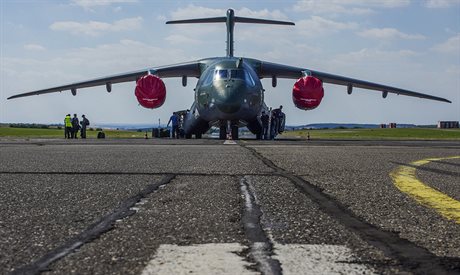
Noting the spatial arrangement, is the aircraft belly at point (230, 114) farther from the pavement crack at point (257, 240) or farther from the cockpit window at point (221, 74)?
the pavement crack at point (257, 240)

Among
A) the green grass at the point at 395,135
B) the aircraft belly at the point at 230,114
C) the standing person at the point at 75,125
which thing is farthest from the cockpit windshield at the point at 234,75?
the green grass at the point at 395,135

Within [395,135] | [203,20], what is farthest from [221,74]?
[395,135]

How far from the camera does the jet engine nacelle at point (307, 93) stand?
23953mm

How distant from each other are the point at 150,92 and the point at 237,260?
71.7 ft

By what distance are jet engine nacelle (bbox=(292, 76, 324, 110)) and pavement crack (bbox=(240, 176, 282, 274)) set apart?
1983 centimetres

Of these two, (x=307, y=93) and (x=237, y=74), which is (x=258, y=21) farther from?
(x=237, y=74)

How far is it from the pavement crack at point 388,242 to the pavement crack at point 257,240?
46 centimetres

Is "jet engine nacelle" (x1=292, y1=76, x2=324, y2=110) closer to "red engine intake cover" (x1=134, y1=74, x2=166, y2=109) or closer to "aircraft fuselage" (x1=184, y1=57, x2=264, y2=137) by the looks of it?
"aircraft fuselage" (x1=184, y1=57, x2=264, y2=137)

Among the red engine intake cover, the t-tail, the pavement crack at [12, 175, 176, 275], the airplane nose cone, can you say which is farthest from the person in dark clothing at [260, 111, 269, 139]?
the pavement crack at [12, 175, 176, 275]

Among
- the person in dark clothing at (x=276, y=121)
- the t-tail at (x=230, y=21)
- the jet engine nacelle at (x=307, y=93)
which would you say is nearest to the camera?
the jet engine nacelle at (x=307, y=93)

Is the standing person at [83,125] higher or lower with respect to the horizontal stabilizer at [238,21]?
lower

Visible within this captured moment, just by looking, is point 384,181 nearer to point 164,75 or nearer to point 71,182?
point 71,182

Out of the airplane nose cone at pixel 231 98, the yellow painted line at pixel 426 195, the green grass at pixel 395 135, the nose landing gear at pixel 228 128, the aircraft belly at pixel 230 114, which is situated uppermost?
the airplane nose cone at pixel 231 98

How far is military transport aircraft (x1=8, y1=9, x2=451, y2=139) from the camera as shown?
69.7 ft
